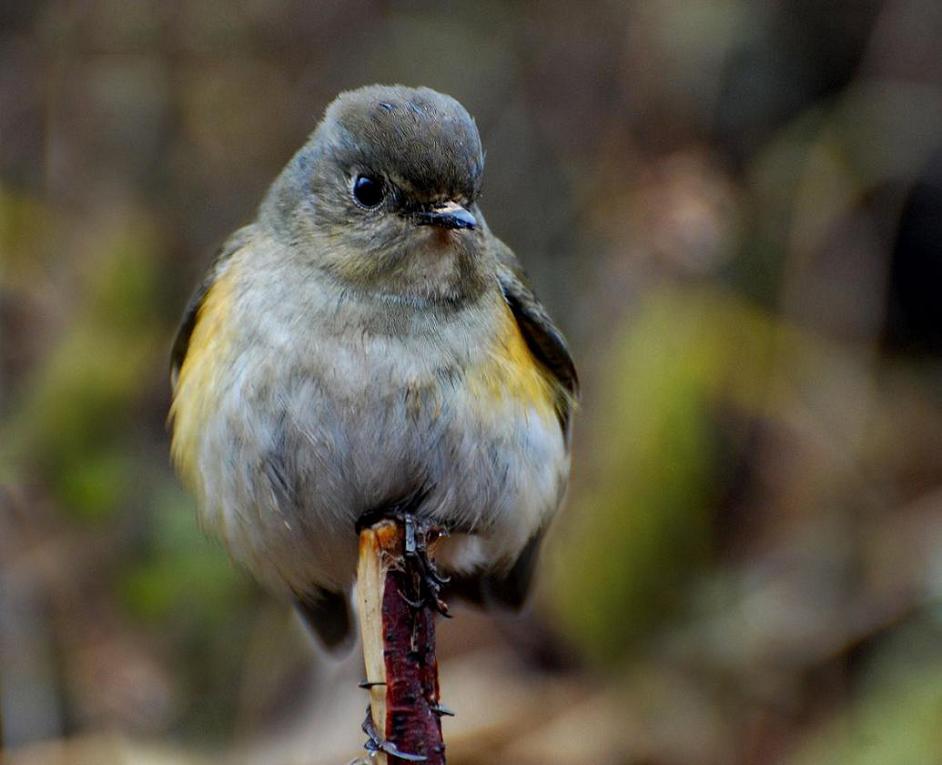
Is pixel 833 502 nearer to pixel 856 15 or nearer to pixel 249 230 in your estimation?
pixel 856 15

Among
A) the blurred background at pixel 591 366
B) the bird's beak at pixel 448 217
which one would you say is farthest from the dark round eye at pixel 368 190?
the blurred background at pixel 591 366

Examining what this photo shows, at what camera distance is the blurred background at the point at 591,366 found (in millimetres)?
6039

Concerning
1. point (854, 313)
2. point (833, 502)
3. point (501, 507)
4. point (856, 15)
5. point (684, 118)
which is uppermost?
point (856, 15)

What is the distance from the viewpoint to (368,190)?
13.3 feet

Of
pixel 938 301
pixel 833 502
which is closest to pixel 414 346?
pixel 833 502

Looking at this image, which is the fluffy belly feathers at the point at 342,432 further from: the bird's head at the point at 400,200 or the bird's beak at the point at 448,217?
the bird's beak at the point at 448,217

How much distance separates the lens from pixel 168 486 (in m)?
6.82

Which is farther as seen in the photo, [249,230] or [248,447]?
[249,230]

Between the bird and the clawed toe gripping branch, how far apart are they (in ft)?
0.88

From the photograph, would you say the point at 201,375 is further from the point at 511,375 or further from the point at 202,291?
the point at 511,375

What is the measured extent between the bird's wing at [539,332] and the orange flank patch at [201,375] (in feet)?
2.85

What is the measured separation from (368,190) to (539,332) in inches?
32.8

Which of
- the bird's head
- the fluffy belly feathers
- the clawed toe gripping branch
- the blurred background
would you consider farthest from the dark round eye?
the blurred background

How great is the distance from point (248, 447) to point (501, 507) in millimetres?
790
